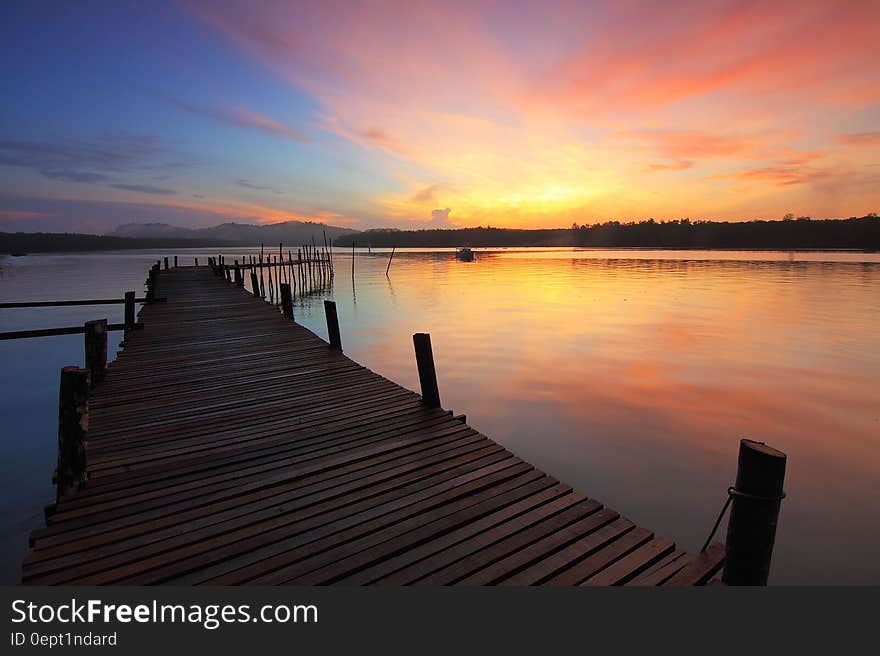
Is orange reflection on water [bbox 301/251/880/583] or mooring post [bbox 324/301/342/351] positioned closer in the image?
orange reflection on water [bbox 301/251/880/583]

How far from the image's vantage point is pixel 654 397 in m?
11.5

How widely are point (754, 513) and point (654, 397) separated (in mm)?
8833

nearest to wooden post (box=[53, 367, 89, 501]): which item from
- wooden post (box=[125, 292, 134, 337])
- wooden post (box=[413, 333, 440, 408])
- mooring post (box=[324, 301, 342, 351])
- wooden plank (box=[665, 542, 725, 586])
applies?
wooden post (box=[413, 333, 440, 408])

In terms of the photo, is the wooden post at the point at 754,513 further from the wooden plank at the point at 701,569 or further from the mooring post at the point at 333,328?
the mooring post at the point at 333,328

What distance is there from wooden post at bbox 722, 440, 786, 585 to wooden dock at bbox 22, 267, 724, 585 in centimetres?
25

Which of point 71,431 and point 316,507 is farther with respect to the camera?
point 71,431

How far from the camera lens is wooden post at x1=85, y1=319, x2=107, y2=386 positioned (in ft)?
26.7

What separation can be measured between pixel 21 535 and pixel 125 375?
10.8ft

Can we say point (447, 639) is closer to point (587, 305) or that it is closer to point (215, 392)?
point (215, 392)

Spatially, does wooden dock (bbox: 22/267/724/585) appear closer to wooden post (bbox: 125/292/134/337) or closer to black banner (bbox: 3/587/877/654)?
black banner (bbox: 3/587/877/654)

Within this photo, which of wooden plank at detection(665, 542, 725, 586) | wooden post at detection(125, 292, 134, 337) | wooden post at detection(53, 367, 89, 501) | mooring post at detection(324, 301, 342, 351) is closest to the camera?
wooden plank at detection(665, 542, 725, 586)

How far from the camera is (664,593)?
330 centimetres

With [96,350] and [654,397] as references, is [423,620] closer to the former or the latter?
[96,350]

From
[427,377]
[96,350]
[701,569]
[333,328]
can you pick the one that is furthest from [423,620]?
[333,328]
